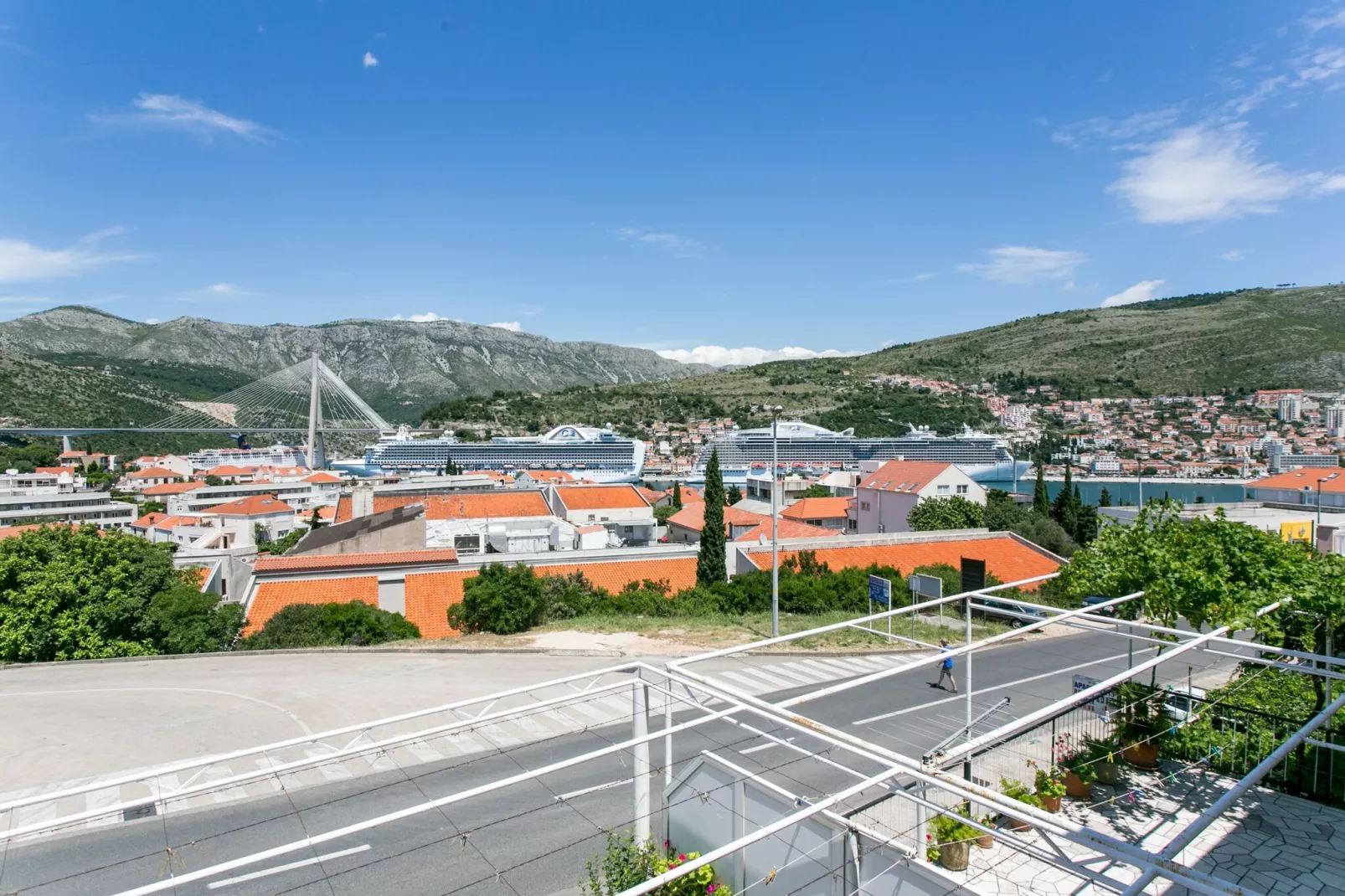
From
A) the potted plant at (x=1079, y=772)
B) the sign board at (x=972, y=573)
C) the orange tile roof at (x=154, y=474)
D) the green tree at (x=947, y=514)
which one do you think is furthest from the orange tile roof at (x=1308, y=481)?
the orange tile roof at (x=154, y=474)

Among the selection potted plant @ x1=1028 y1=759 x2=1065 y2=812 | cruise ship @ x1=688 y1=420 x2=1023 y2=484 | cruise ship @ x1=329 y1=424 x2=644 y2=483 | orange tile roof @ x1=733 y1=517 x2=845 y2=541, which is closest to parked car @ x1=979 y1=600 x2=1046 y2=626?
potted plant @ x1=1028 y1=759 x2=1065 y2=812

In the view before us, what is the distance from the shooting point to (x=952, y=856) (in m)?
5.67

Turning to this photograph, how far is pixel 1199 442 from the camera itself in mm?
108750

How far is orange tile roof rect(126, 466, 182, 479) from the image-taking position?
3110 inches

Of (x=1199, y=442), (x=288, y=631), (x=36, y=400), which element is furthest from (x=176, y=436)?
(x=1199, y=442)

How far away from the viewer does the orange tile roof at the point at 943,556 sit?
22766mm

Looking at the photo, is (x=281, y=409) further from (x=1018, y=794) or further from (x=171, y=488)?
(x=1018, y=794)

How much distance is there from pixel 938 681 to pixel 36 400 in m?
120

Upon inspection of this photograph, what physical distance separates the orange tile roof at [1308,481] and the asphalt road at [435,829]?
1342 inches

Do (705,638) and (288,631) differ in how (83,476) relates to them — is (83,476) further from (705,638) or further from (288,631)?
(705,638)

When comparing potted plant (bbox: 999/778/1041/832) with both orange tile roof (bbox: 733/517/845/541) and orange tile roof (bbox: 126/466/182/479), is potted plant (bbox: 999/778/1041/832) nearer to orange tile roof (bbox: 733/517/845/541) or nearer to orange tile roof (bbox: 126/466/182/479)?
orange tile roof (bbox: 733/517/845/541)

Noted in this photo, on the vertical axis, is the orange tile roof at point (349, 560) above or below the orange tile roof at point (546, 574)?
above

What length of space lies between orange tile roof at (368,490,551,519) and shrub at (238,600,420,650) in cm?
1988

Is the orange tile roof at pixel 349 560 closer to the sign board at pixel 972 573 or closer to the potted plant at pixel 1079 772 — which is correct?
the sign board at pixel 972 573
